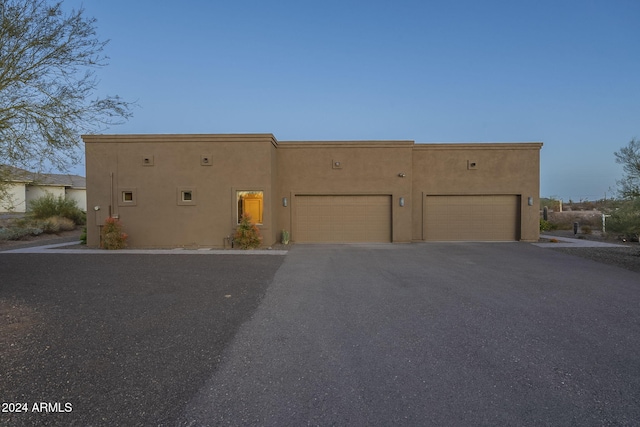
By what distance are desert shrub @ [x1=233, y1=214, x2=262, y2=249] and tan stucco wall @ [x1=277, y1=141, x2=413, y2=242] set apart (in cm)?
197

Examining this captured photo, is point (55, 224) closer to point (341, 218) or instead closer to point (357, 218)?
point (341, 218)

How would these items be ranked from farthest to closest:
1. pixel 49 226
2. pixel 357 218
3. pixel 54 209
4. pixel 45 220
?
pixel 54 209, pixel 45 220, pixel 49 226, pixel 357 218

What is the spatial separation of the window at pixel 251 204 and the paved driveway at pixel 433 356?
250 inches

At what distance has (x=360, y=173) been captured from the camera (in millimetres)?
13953

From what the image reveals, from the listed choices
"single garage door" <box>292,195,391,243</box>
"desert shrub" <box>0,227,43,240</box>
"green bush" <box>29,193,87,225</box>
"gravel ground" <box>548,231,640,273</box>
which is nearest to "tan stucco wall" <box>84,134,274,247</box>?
"single garage door" <box>292,195,391,243</box>

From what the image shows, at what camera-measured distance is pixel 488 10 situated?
13.9 meters

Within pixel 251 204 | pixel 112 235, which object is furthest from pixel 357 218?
pixel 112 235

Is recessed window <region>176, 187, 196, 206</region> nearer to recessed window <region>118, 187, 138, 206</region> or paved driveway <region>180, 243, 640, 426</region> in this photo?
recessed window <region>118, 187, 138, 206</region>

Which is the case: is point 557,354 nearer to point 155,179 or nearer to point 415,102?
point 155,179

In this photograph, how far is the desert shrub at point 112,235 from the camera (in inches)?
468

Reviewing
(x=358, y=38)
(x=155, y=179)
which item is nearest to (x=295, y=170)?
(x=155, y=179)

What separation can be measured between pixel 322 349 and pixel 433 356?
1241 millimetres

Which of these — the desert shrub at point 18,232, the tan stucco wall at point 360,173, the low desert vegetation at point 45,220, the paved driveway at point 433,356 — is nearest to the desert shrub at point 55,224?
the low desert vegetation at point 45,220

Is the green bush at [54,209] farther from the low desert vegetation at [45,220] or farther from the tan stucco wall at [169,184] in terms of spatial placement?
the tan stucco wall at [169,184]
